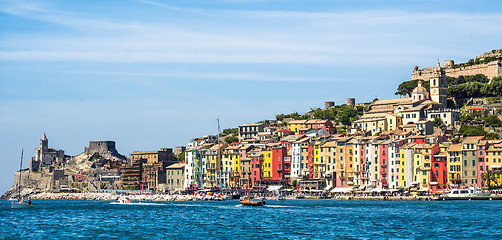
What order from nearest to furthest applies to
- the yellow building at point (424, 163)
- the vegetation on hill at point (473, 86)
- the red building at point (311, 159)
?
the yellow building at point (424, 163) → the red building at point (311, 159) → the vegetation on hill at point (473, 86)

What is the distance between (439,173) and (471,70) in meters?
49.1

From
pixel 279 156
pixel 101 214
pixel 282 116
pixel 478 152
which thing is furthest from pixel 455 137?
pixel 101 214

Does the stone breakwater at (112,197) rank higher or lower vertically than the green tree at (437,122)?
lower

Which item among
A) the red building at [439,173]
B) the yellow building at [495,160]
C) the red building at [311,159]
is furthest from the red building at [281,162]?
the yellow building at [495,160]

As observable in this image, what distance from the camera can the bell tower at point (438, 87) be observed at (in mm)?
146625

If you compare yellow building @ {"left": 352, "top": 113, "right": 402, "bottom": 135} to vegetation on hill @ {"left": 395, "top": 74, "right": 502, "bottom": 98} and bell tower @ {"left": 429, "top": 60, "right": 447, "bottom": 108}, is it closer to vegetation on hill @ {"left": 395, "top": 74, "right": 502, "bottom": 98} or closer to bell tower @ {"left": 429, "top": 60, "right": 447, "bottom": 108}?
bell tower @ {"left": 429, "top": 60, "right": 447, "bottom": 108}

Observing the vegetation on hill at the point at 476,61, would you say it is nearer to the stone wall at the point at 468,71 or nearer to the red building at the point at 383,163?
the stone wall at the point at 468,71

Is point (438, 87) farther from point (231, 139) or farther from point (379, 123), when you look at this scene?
point (231, 139)

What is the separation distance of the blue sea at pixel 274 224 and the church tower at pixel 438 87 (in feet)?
193

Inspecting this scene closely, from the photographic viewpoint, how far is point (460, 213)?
7856cm

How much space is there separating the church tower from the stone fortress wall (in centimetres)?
994

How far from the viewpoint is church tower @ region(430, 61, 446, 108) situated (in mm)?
146625

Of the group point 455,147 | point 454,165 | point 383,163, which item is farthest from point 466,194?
point 383,163

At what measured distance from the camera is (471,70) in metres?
158
